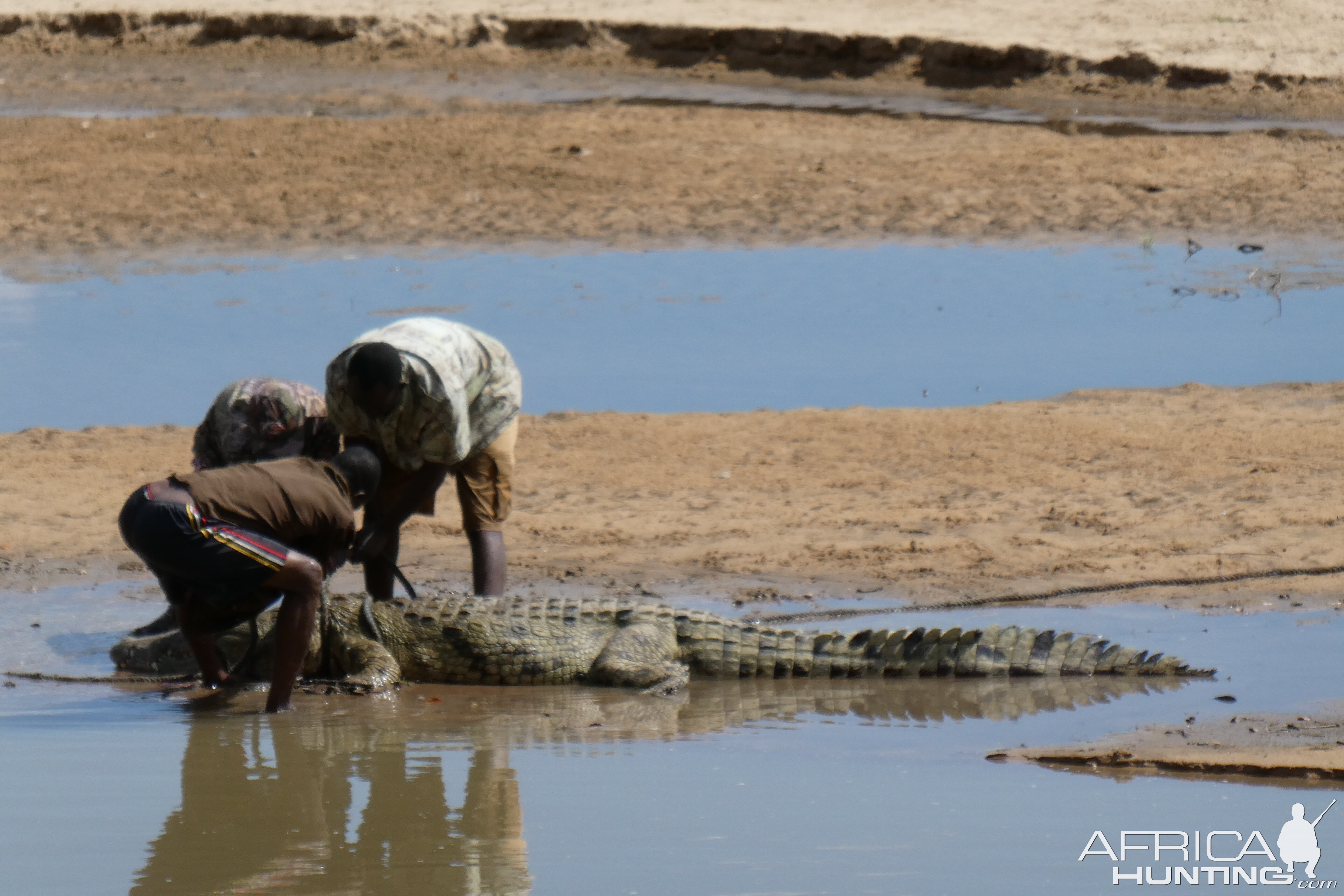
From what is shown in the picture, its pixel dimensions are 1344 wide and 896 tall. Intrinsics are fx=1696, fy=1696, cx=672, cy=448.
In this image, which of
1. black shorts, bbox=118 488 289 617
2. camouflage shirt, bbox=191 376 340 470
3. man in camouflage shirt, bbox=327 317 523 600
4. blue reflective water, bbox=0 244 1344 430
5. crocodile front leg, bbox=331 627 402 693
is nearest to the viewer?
black shorts, bbox=118 488 289 617

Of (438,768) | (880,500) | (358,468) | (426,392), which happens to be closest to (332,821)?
(438,768)

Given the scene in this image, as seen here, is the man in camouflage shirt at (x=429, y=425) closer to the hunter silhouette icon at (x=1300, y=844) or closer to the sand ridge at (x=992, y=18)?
the hunter silhouette icon at (x=1300, y=844)

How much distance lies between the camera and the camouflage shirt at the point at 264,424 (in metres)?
5.86

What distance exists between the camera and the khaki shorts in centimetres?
615

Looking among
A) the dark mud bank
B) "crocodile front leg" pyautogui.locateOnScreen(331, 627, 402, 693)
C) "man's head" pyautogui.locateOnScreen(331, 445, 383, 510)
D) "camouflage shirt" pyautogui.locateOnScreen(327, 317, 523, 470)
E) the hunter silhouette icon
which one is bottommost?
"crocodile front leg" pyautogui.locateOnScreen(331, 627, 402, 693)

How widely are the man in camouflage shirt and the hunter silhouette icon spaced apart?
293cm

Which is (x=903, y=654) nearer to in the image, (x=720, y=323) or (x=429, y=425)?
(x=429, y=425)

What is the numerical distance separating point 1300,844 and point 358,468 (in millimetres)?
3018

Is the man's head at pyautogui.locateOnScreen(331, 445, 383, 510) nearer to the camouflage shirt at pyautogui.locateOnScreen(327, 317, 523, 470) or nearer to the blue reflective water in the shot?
the camouflage shirt at pyautogui.locateOnScreen(327, 317, 523, 470)

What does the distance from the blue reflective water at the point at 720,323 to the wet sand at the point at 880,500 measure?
A: 2.60ft

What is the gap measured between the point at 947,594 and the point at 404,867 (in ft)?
11.6

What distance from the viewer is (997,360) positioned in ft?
36.5

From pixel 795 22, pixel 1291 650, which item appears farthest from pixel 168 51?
pixel 1291 650

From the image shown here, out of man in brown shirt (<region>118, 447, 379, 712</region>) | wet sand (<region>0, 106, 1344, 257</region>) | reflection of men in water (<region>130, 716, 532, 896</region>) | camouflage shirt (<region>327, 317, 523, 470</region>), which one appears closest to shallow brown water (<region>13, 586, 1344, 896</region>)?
reflection of men in water (<region>130, 716, 532, 896</region>)
